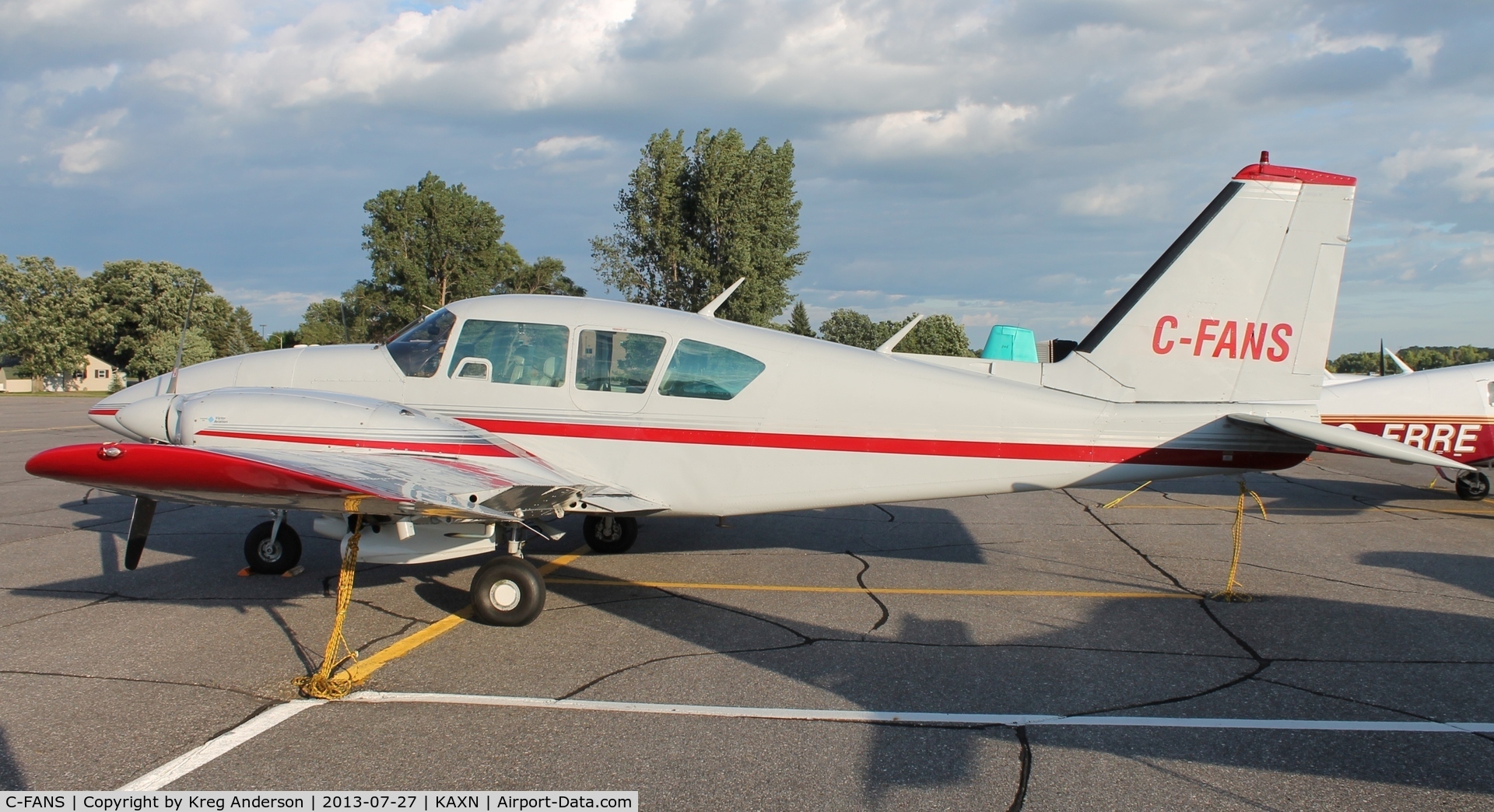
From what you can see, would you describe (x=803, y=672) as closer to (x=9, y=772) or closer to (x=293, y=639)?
(x=293, y=639)

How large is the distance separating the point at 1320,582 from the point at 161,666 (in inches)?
358

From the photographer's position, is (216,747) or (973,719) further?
(973,719)

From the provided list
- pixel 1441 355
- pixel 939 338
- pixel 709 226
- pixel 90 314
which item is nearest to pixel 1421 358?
pixel 1441 355

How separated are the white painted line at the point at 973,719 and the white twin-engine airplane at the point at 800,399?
1.90 metres

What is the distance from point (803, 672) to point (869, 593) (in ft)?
7.14

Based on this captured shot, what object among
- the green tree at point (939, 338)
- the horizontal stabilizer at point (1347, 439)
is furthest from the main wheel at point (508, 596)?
the green tree at point (939, 338)

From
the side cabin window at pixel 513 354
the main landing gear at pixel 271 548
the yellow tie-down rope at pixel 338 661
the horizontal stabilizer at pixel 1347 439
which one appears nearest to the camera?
the yellow tie-down rope at pixel 338 661

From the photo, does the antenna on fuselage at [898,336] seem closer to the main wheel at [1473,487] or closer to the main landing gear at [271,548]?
the main landing gear at [271,548]

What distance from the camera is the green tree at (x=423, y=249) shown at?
180ft

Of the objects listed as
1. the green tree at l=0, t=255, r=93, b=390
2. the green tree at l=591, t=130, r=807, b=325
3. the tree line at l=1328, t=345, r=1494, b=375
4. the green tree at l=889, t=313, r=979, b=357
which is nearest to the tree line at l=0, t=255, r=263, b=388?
the green tree at l=0, t=255, r=93, b=390

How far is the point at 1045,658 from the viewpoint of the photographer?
5.62 metres

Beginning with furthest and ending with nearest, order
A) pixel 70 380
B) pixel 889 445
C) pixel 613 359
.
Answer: pixel 70 380 → pixel 613 359 → pixel 889 445

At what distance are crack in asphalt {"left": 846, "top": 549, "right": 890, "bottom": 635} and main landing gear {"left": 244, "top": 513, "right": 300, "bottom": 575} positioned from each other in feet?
16.2

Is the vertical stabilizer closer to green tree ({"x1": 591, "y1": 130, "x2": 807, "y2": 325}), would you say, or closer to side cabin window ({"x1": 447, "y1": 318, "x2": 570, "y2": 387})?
side cabin window ({"x1": 447, "y1": 318, "x2": 570, "y2": 387})
